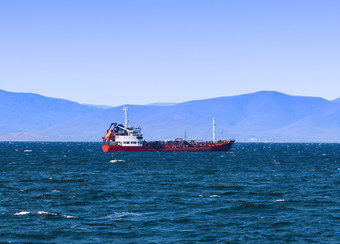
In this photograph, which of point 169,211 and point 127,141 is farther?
point 127,141

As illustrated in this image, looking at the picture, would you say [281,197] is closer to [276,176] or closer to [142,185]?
[142,185]

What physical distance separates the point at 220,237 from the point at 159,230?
4098mm

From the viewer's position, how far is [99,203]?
43719mm

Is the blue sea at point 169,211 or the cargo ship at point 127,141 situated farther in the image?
the cargo ship at point 127,141

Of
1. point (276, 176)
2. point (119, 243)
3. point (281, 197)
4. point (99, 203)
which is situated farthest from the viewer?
point (276, 176)

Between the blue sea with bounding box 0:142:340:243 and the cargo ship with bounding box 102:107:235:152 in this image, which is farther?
the cargo ship with bounding box 102:107:235:152

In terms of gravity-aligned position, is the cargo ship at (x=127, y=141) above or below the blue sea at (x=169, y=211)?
above

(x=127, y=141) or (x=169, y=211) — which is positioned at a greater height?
(x=127, y=141)

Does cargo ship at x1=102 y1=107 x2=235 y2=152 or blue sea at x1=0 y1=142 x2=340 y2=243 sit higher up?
cargo ship at x1=102 y1=107 x2=235 y2=152

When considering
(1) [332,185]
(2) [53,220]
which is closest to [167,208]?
(2) [53,220]

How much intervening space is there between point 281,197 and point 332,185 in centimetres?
1367

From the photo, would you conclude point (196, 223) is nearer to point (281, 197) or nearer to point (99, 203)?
point (99, 203)

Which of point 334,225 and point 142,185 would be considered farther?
point 142,185

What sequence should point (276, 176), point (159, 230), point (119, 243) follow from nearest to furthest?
point (119, 243) → point (159, 230) → point (276, 176)
